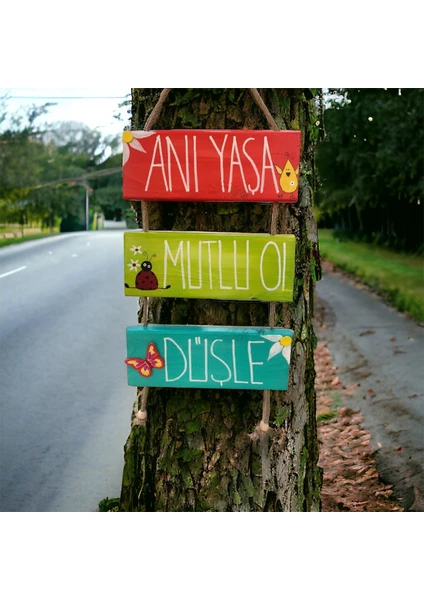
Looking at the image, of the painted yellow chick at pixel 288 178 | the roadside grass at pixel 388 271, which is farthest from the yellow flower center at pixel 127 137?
the roadside grass at pixel 388 271

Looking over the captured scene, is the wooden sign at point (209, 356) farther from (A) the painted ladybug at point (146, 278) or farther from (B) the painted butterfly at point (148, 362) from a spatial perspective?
(A) the painted ladybug at point (146, 278)

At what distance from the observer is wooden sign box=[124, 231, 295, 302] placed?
1.39 meters

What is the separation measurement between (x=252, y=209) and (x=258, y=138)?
7.5 inches

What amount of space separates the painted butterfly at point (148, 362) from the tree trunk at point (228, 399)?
122mm

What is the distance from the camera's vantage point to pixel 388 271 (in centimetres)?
797

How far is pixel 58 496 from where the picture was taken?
2354 millimetres

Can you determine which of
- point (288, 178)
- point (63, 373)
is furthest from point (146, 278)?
point (63, 373)

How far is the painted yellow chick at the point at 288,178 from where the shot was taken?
4.49 feet

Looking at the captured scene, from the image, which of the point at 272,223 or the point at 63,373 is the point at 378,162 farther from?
the point at 272,223

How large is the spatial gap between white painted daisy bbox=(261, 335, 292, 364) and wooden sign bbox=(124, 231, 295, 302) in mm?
102

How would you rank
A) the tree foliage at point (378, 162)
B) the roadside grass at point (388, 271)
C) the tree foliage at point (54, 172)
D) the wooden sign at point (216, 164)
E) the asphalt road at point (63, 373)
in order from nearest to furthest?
the wooden sign at point (216, 164) < the asphalt road at point (63, 373) < the tree foliage at point (54, 172) < the tree foliage at point (378, 162) < the roadside grass at point (388, 271)

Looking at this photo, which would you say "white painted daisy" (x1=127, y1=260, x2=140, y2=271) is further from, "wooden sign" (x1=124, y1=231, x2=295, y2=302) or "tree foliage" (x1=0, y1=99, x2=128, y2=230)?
"tree foliage" (x1=0, y1=99, x2=128, y2=230)

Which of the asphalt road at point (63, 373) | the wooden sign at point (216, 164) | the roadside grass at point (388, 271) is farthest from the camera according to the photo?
the roadside grass at point (388, 271)

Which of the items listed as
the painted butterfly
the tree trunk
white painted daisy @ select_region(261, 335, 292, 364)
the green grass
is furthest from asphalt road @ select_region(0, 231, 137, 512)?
white painted daisy @ select_region(261, 335, 292, 364)
